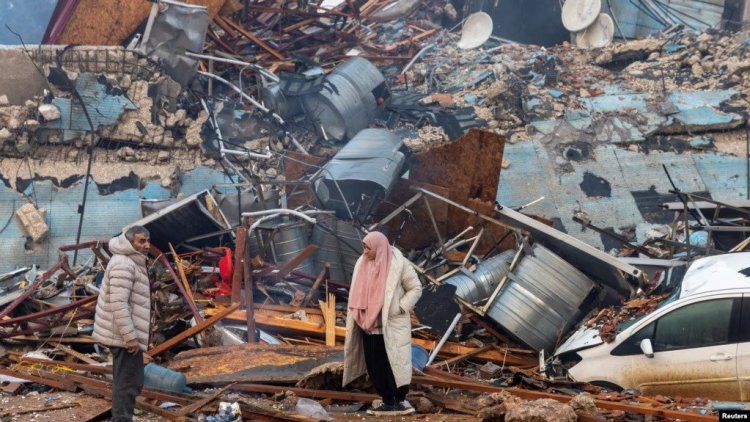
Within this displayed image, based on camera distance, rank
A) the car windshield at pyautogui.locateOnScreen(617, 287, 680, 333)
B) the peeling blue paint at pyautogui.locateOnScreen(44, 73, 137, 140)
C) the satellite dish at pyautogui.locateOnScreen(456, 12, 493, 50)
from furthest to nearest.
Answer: the satellite dish at pyautogui.locateOnScreen(456, 12, 493, 50)
the peeling blue paint at pyautogui.locateOnScreen(44, 73, 137, 140)
the car windshield at pyautogui.locateOnScreen(617, 287, 680, 333)

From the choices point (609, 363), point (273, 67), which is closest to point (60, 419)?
point (609, 363)

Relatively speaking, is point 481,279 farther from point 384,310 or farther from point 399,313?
point 384,310

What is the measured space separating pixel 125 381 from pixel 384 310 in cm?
178

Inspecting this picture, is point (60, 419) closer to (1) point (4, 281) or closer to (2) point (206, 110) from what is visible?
(1) point (4, 281)

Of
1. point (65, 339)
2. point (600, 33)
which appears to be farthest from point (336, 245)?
point (600, 33)

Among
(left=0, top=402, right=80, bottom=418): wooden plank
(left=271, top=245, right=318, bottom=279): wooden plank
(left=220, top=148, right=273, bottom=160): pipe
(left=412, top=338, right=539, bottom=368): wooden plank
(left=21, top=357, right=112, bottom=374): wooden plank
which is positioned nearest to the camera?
(left=0, top=402, right=80, bottom=418): wooden plank

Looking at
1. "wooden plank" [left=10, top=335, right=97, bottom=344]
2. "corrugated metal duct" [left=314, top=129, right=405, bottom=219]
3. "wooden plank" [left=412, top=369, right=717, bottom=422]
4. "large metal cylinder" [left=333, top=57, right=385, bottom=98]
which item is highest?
"large metal cylinder" [left=333, top=57, right=385, bottom=98]

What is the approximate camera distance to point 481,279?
9.32 metres

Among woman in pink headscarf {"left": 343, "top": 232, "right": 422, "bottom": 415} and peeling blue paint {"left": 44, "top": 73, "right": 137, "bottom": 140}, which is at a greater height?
peeling blue paint {"left": 44, "top": 73, "right": 137, "bottom": 140}

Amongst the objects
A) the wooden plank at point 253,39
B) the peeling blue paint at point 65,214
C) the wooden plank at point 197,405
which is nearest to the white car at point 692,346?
the wooden plank at point 197,405

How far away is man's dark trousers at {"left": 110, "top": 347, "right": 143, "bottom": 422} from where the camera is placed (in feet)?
17.6

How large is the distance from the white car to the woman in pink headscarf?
7.75 feet

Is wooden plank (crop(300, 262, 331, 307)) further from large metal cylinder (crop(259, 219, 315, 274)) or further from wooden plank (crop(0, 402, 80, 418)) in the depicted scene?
wooden plank (crop(0, 402, 80, 418))

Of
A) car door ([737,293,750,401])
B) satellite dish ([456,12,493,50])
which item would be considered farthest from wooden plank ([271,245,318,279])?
satellite dish ([456,12,493,50])
